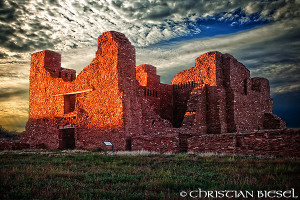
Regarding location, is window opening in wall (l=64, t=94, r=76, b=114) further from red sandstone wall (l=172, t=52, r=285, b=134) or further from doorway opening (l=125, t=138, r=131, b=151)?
red sandstone wall (l=172, t=52, r=285, b=134)

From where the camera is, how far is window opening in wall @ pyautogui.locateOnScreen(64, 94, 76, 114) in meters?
19.7

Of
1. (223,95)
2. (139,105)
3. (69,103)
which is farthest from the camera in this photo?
(69,103)

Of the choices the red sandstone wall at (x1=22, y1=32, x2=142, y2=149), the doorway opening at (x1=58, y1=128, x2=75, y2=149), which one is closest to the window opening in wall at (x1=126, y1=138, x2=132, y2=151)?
the red sandstone wall at (x1=22, y1=32, x2=142, y2=149)

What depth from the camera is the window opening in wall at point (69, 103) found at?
19719 millimetres

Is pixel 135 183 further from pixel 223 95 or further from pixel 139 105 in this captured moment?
pixel 223 95

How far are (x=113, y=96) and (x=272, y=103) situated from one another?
1562 cm

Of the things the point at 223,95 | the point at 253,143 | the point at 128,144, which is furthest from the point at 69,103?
the point at 253,143

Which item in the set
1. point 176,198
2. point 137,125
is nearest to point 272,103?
point 137,125

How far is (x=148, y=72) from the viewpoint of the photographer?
21141mm

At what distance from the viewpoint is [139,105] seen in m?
16.9

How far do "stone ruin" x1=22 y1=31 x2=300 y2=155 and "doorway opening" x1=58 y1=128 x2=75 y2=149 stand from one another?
0.07 metres

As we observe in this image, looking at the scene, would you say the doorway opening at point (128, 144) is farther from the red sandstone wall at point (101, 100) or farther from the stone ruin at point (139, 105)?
the red sandstone wall at point (101, 100)

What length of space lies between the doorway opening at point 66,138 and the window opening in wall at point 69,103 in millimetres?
1531

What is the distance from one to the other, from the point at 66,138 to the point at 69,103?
8.88 feet
